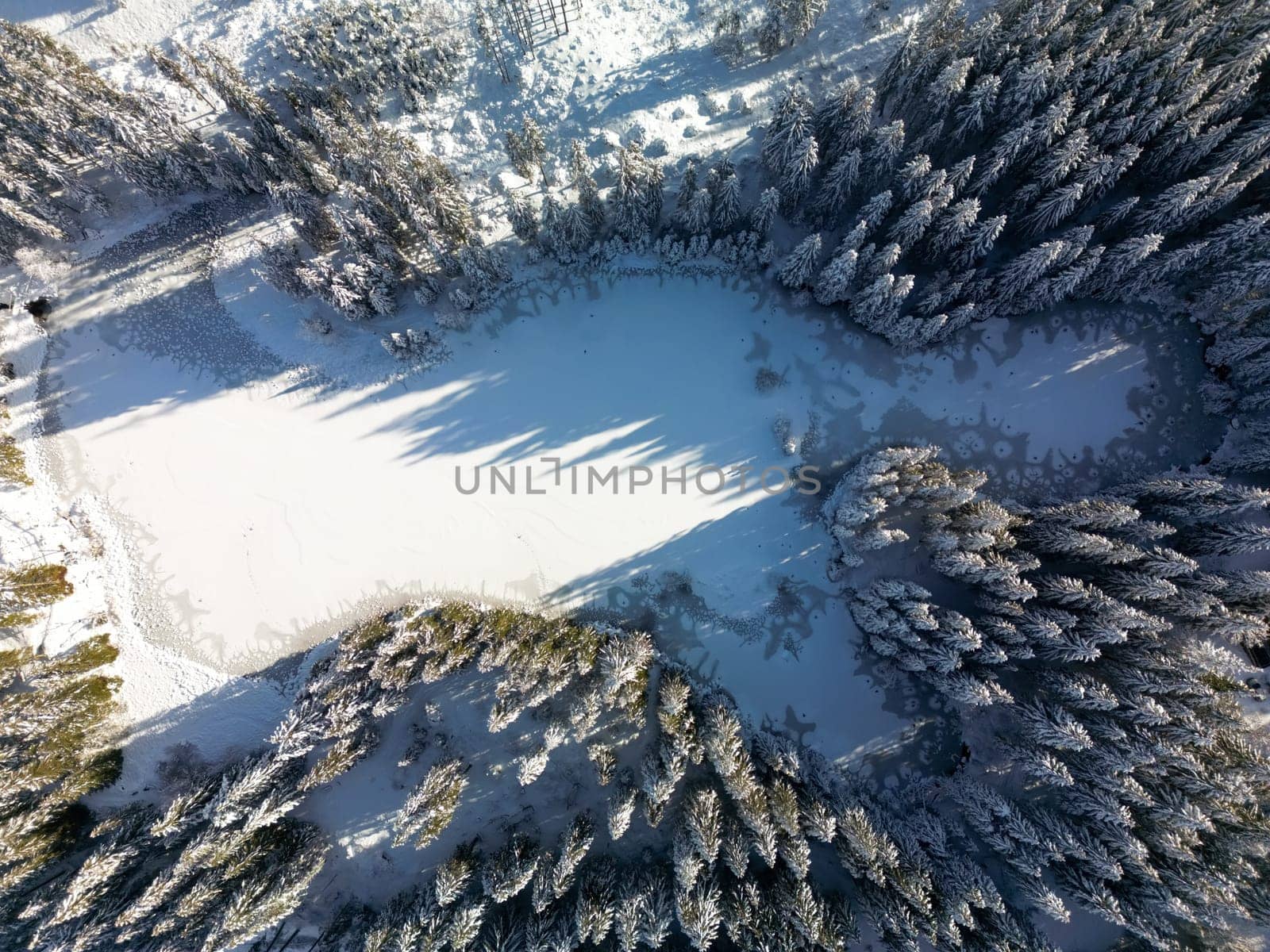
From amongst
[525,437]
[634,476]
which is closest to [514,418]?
[525,437]

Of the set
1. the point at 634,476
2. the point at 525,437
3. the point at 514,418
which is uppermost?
the point at 514,418

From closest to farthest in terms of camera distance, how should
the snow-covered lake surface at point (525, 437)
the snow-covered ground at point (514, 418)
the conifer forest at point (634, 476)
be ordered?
the conifer forest at point (634, 476), the snow-covered ground at point (514, 418), the snow-covered lake surface at point (525, 437)

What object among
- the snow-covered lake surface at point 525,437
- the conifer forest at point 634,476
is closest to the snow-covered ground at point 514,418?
the snow-covered lake surface at point 525,437

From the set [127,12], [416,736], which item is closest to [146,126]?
[127,12]

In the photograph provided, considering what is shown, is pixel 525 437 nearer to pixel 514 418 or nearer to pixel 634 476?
pixel 514 418

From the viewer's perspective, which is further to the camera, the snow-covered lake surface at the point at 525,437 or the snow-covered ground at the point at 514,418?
the snow-covered lake surface at the point at 525,437

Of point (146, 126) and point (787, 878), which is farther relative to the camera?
point (146, 126)

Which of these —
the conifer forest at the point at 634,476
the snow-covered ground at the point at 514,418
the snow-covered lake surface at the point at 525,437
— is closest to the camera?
the conifer forest at the point at 634,476

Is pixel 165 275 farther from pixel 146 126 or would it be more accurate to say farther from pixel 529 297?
pixel 529 297

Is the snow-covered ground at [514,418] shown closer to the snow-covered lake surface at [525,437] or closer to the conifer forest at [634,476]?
the snow-covered lake surface at [525,437]
